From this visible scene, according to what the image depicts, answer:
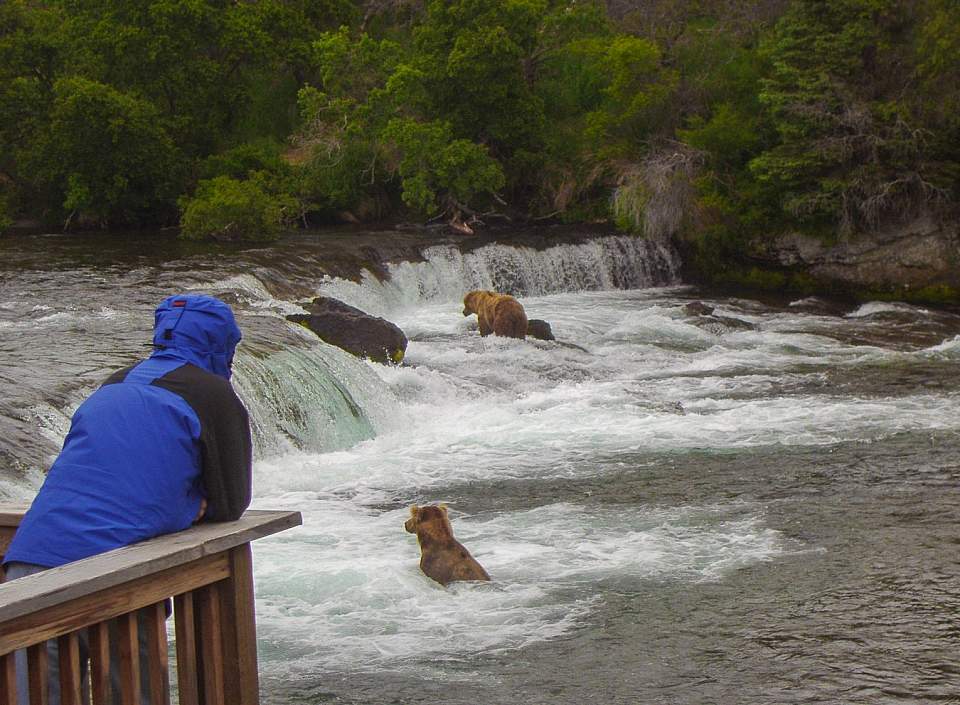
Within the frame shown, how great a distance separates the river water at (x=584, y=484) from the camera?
20.8 ft

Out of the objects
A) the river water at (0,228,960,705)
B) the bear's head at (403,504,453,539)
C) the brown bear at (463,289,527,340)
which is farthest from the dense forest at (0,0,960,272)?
the bear's head at (403,504,453,539)

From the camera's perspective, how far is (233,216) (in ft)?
77.9

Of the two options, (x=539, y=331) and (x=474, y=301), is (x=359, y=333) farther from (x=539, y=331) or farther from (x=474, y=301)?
(x=474, y=301)

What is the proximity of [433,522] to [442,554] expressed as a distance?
0.77ft

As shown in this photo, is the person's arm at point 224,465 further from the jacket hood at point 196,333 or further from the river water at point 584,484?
the river water at point 584,484

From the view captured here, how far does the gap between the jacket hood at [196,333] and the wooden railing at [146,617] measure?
506 mm

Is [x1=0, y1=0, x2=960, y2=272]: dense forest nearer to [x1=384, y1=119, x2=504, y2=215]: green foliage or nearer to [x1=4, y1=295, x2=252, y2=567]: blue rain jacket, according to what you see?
[x1=384, y1=119, x2=504, y2=215]: green foliage

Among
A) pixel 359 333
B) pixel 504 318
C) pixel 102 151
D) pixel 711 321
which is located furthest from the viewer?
pixel 102 151

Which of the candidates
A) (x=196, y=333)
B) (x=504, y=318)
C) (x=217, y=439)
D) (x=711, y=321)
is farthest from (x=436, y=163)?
(x=217, y=439)

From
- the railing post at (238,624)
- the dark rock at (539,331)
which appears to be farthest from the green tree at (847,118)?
the railing post at (238,624)

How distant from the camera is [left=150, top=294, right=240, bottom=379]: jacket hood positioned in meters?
3.83

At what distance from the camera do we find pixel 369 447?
12023mm

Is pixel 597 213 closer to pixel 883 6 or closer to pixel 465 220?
pixel 465 220

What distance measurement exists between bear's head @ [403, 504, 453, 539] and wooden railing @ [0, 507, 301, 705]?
3955 mm
